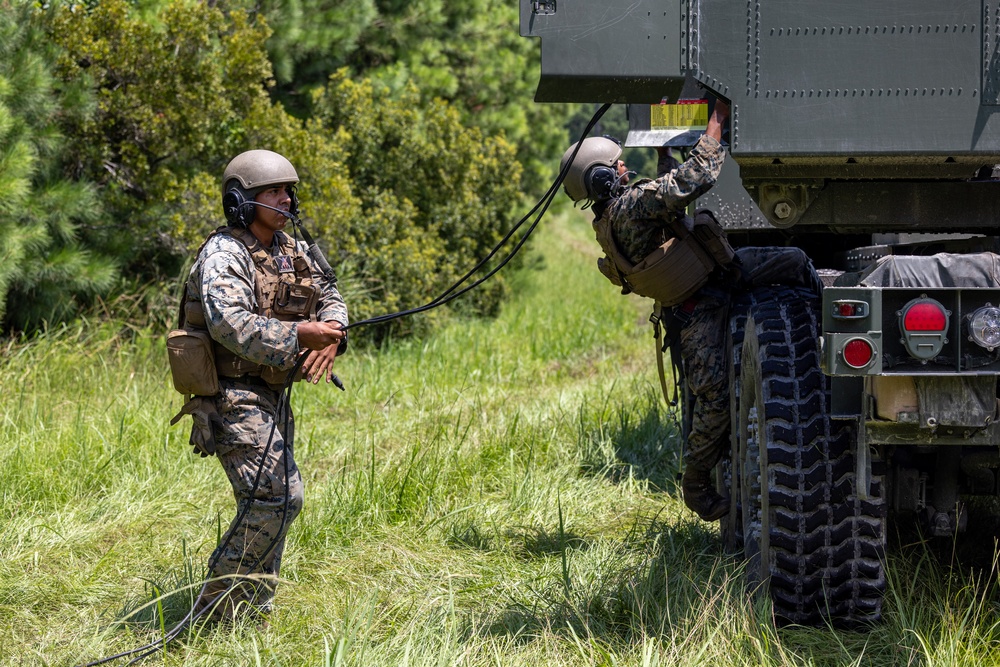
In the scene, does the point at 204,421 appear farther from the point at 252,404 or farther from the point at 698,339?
the point at 698,339

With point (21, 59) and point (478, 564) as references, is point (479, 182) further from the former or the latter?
point (478, 564)

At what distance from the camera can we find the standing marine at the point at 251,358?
430 centimetres

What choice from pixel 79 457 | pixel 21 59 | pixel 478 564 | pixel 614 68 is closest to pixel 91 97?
pixel 21 59

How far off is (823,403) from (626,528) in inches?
74.3

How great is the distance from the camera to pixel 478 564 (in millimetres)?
5141

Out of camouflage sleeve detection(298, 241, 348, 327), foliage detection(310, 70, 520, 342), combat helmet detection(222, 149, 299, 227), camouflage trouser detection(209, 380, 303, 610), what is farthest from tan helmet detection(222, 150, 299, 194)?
foliage detection(310, 70, 520, 342)

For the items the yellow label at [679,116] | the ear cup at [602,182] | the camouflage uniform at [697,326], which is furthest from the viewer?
the yellow label at [679,116]

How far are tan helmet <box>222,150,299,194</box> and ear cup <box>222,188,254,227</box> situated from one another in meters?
0.03

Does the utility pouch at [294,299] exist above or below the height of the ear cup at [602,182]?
below

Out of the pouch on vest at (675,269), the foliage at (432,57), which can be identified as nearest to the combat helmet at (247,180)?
the pouch on vest at (675,269)

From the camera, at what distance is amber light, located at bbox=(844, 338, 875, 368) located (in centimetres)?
325

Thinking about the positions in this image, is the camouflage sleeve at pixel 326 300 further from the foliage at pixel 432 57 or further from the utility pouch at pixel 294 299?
the foliage at pixel 432 57

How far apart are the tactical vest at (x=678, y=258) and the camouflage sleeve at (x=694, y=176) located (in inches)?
13.2

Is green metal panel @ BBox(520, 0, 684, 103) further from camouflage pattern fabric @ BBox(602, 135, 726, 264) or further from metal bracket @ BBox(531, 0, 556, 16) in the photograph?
camouflage pattern fabric @ BBox(602, 135, 726, 264)
